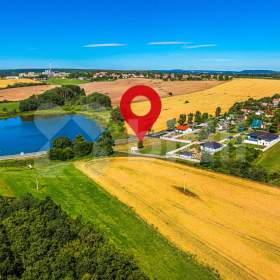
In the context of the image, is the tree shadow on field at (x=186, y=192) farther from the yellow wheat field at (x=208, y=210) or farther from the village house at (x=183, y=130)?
the village house at (x=183, y=130)

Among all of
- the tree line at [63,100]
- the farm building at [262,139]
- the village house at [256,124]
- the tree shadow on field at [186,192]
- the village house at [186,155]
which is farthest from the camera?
the tree line at [63,100]

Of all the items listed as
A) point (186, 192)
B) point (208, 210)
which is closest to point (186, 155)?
point (186, 192)

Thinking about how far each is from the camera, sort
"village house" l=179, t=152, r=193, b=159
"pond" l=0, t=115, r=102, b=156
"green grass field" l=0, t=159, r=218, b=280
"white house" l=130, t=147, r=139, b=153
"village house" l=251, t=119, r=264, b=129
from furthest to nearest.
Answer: "village house" l=251, t=119, r=264, b=129 → "pond" l=0, t=115, r=102, b=156 → "white house" l=130, t=147, r=139, b=153 → "village house" l=179, t=152, r=193, b=159 → "green grass field" l=0, t=159, r=218, b=280

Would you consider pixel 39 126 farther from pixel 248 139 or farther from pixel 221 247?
pixel 221 247

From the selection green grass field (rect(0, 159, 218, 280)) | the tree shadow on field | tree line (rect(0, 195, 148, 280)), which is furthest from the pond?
tree line (rect(0, 195, 148, 280))

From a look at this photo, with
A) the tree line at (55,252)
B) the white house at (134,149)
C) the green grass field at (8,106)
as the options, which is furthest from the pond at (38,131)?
the tree line at (55,252)

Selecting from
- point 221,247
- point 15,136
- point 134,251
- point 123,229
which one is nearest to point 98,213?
point 123,229

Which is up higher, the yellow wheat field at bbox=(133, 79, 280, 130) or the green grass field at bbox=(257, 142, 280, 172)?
the yellow wheat field at bbox=(133, 79, 280, 130)

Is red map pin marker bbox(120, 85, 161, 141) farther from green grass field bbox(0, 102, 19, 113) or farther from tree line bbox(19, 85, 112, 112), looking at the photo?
green grass field bbox(0, 102, 19, 113)
